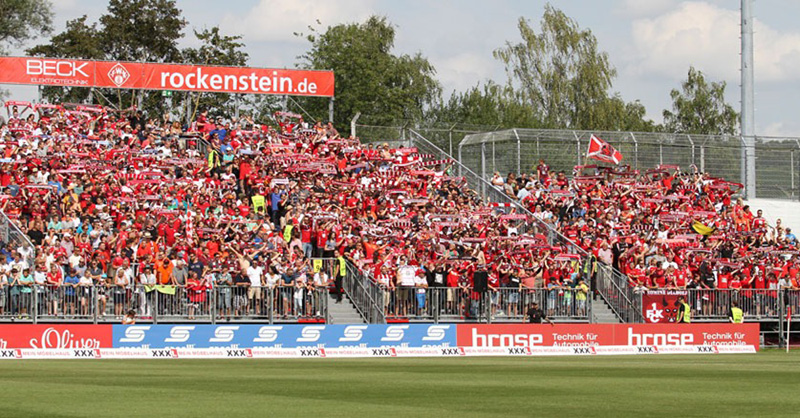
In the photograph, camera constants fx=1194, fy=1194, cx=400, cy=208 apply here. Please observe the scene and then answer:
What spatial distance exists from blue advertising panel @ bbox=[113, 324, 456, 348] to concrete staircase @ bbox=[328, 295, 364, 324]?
259 centimetres

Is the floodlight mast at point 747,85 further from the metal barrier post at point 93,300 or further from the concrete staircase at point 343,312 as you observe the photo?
the metal barrier post at point 93,300

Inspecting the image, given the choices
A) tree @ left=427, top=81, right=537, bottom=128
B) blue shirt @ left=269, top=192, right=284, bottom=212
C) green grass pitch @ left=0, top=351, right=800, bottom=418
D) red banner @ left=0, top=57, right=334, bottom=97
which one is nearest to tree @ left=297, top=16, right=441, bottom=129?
tree @ left=427, top=81, right=537, bottom=128

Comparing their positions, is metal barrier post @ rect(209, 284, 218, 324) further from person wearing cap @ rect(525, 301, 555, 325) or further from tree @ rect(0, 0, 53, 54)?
tree @ rect(0, 0, 53, 54)

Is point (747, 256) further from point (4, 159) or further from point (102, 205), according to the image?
point (4, 159)

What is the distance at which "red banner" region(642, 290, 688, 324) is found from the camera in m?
39.4

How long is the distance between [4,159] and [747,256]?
86.1 feet

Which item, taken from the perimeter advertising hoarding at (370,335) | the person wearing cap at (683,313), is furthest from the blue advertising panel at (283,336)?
the person wearing cap at (683,313)

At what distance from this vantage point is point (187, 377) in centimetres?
2006

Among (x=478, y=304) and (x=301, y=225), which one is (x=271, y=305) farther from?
(x=478, y=304)

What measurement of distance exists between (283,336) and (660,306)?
13745mm

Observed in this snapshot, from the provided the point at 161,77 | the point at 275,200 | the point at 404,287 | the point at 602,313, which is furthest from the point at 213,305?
the point at 161,77

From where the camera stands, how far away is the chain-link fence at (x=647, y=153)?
173 ft

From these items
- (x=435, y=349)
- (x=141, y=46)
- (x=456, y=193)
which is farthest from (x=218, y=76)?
(x=141, y=46)

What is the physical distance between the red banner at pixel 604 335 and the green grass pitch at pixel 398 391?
36.2 ft
